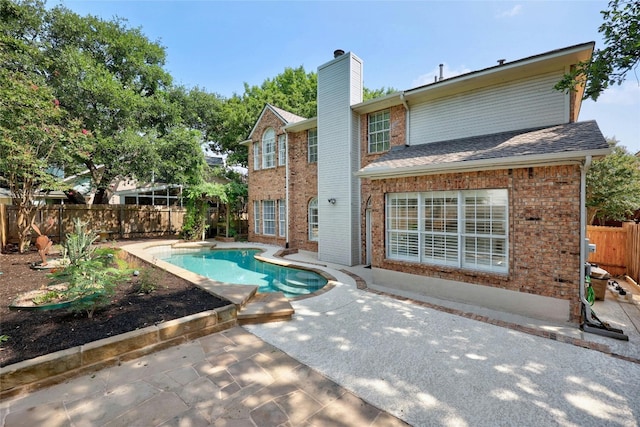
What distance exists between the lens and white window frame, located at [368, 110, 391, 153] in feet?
33.1

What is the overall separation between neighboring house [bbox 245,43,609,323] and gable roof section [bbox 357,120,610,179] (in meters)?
0.03

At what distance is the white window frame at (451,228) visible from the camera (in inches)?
241

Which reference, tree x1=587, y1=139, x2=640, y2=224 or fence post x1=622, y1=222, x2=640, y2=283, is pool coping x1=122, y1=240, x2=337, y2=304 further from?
tree x1=587, y1=139, x2=640, y2=224

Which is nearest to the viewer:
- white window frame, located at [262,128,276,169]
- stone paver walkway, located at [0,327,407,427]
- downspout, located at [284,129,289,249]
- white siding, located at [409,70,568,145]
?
stone paver walkway, located at [0,327,407,427]

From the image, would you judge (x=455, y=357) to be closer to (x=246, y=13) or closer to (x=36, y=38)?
(x=246, y=13)

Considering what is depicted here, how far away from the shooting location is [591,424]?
9.05 ft

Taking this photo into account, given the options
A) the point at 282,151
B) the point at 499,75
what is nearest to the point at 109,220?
the point at 282,151

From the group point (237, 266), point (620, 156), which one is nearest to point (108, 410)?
point (237, 266)

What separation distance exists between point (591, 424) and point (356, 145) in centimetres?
935

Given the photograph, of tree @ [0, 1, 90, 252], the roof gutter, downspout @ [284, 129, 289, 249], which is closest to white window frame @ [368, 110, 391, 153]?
the roof gutter

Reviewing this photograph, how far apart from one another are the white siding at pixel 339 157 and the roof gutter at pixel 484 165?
2898mm

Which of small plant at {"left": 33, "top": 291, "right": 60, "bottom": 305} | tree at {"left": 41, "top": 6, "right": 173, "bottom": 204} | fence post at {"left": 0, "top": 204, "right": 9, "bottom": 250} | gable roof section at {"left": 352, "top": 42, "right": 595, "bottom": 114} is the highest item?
tree at {"left": 41, "top": 6, "right": 173, "bottom": 204}

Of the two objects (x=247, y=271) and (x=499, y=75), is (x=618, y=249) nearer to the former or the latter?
(x=499, y=75)

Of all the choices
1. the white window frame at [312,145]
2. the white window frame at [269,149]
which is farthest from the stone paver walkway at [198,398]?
the white window frame at [269,149]
